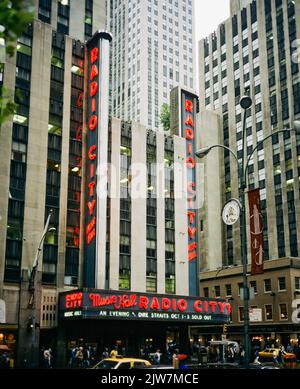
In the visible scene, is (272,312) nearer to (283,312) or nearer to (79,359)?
(283,312)

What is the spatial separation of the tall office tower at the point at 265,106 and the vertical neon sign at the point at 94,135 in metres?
42.1

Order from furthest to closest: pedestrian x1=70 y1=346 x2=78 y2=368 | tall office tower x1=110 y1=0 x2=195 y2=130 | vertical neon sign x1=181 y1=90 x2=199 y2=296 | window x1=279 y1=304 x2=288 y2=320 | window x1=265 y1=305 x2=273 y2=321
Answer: tall office tower x1=110 y1=0 x2=195 y2=130
window x1=265 y1=305 x2=273 y2=321
window x1=279 y1=304 x2=288 y2=320
vertical neon sign x1=181 y1=90 x2=199 y2=296
pedestrian x1=70 y1=346 x2=78 y2=368

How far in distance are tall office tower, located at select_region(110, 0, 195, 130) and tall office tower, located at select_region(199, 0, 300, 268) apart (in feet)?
186

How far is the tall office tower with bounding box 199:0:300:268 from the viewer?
85938mm

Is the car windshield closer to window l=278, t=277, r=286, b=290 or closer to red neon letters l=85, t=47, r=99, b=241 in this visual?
red neon letters l=85, t=47, r=99, b=241

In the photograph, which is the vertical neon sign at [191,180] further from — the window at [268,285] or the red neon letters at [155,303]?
Answer: the window at [268,285]

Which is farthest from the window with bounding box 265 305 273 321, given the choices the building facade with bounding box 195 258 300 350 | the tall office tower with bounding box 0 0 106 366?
the tall office tower with bounding box 0 0 106 366

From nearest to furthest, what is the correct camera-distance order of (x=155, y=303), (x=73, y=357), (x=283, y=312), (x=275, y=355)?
(x=73, y=357) < (x=275, y=355) < (x=155, y=303) < (x=283, y=312)

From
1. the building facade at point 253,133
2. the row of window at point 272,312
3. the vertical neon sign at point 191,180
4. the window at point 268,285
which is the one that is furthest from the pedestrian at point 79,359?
the building facade at point 253,133

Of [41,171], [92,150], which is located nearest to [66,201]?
[41,171]

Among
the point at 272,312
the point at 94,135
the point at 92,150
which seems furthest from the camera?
the point at 272,312

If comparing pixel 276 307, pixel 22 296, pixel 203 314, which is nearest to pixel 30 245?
pixel 22 296

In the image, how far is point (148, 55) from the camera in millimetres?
167500

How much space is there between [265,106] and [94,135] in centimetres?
5282
